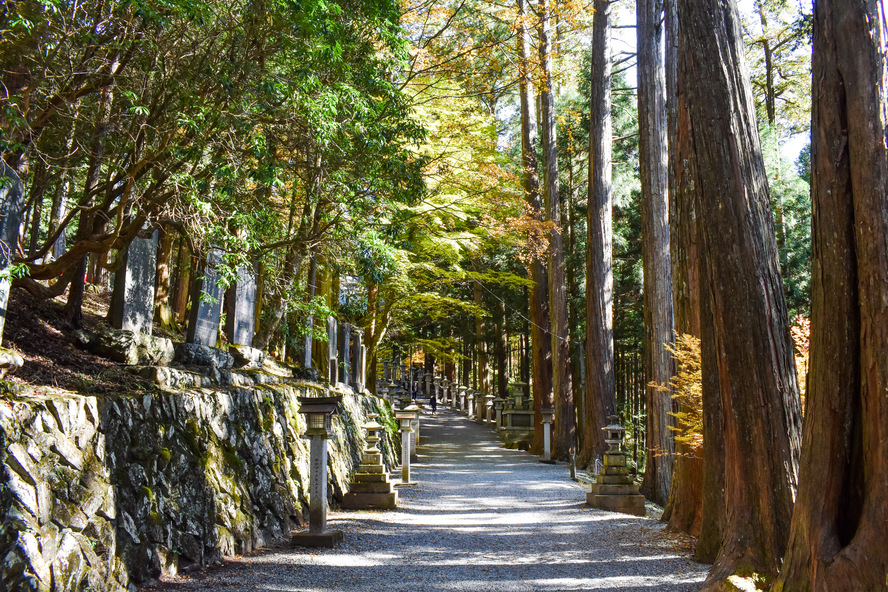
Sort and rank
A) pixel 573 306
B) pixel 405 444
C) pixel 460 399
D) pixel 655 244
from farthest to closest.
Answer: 1. pixel 460 399
2. pixel 573 306
3. pixel 405 444
4. pixel 655 244

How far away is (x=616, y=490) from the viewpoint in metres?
10.3

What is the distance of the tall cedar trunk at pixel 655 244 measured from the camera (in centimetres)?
1086

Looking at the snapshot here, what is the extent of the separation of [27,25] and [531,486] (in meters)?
11.0

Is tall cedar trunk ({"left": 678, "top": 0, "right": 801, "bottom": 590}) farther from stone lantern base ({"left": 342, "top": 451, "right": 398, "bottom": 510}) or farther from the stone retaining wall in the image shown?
stone lantern base ({"left": 342, "top": 451, "right": 398, "bottom": 510})

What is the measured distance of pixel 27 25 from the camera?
4523 millimetres

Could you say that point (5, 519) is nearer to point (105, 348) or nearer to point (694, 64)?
point (105, 348)

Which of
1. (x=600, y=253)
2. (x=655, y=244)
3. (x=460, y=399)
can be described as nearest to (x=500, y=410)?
(x=600, y=253)

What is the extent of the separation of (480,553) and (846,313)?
4715 millimetres

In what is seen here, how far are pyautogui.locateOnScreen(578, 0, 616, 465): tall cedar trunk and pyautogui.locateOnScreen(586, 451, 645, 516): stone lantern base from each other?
4.43 metres

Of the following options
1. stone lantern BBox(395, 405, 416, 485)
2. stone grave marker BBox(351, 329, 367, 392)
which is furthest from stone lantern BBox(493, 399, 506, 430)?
stone lantern BBox(395, 405, 416, 485)

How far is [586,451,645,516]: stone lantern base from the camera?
1020 cm

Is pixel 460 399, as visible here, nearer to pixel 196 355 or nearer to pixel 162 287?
pixel 162 287

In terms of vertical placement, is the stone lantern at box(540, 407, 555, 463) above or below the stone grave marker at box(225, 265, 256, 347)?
below

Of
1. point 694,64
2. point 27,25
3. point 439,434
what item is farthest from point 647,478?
point 439,434
